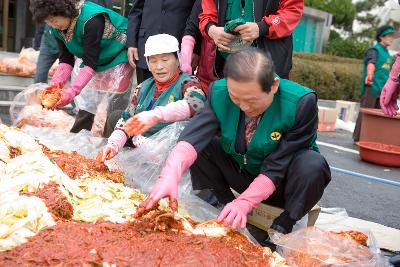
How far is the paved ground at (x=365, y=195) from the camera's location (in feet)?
13.1

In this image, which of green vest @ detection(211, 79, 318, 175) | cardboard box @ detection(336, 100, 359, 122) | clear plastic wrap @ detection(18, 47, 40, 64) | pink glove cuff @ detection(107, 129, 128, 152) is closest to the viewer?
green vest @ detection(211, 79, 318, 175)

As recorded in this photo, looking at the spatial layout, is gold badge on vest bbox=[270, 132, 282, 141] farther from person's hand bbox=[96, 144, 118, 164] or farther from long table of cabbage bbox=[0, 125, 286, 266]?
person's hand bbox=[96, 144, 118, 164]

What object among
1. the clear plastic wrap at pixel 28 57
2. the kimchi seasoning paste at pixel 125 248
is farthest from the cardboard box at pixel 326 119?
the kimchi seasoning paste at pixel 125 248

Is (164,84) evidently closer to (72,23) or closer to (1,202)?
(72,23)

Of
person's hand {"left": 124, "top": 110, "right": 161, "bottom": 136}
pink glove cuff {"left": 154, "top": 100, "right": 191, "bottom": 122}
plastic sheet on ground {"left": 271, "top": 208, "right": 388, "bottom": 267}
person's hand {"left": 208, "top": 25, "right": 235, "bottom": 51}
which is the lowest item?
plastic sheet on ground {"left": 271, "top": 208, "right": 388, "bottom": 267}

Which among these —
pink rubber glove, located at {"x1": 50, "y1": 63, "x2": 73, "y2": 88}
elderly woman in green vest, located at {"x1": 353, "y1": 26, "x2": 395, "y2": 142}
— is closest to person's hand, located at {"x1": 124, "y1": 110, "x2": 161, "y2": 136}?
pink rubber glove, located at {"x1": 50, "y1": 63, "x2": 73, "y2": 88}

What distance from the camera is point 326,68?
13820mm

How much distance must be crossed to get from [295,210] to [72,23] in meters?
2.38

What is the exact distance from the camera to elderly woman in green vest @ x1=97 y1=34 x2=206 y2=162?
3123 millimetres

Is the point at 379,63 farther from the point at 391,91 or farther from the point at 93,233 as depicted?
the point at 93,233

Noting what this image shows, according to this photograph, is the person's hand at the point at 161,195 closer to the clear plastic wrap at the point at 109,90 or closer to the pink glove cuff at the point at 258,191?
the pink glove cuff at the point at 258,191

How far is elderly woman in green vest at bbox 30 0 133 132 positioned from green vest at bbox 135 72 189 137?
2.34ft

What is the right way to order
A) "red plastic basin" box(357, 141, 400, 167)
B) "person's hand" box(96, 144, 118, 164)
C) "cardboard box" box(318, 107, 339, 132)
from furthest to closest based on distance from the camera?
"cardboard box" box(318, 107, 339, 132), "red plastic basin" box(357, 141, 400, 167), "person's hand" box(96, 144, 118, 164)

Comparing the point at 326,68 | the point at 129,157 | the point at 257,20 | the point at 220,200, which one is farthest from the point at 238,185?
the point at 326,68
